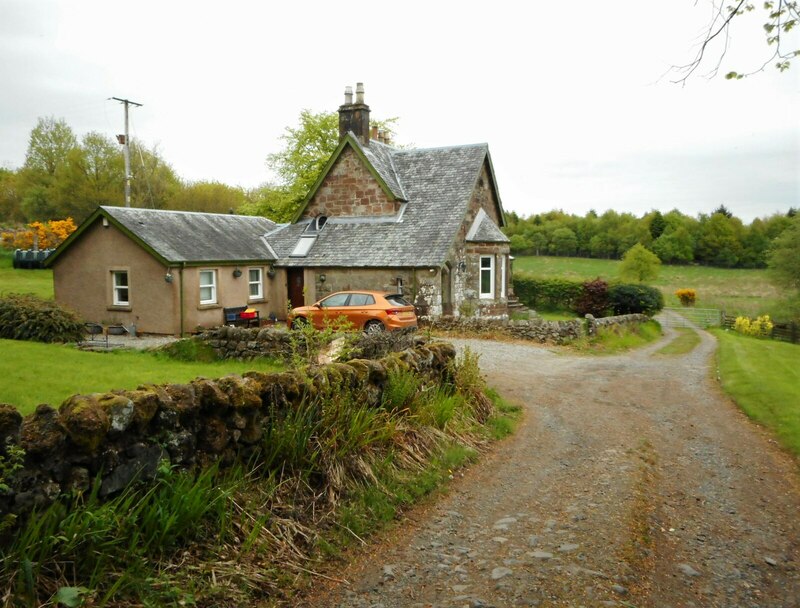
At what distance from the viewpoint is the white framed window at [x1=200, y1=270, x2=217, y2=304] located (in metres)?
25.4

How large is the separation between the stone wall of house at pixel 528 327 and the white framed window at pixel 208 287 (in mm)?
8644

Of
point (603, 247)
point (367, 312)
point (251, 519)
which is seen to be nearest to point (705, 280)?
point (603, 247)

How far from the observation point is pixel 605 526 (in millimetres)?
7223

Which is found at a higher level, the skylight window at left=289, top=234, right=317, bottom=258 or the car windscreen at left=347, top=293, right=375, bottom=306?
the skylight window at left=289, top=234, right=317, bottom=258

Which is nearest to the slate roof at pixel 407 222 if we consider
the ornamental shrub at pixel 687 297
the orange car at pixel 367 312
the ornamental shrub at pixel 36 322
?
the orange car at pixel 367 312

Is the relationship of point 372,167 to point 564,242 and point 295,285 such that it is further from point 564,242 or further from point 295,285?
point 564,242

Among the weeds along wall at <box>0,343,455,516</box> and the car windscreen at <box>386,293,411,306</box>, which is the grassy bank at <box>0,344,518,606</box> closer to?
the weeds along wall at <box>0,343,455,516</box>

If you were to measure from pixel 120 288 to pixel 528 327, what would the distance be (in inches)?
615

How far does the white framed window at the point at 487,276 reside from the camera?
30473mm

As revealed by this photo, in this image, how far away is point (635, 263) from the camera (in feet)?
149

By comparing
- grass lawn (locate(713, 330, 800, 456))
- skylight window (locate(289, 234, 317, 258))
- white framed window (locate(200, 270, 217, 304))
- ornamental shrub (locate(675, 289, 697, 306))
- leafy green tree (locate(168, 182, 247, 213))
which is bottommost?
grass lawn (locate(713, 330, 800, 456))

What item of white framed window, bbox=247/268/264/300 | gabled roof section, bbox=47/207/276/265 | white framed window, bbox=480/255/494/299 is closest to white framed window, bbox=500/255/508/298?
white framed window, bbox=480/255/494/299

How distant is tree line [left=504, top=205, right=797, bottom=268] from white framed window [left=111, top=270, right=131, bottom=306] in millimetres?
63669

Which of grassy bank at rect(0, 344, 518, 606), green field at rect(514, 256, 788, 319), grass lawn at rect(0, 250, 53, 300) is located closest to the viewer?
grassy bank at rect(0, 344, 518, 606)
